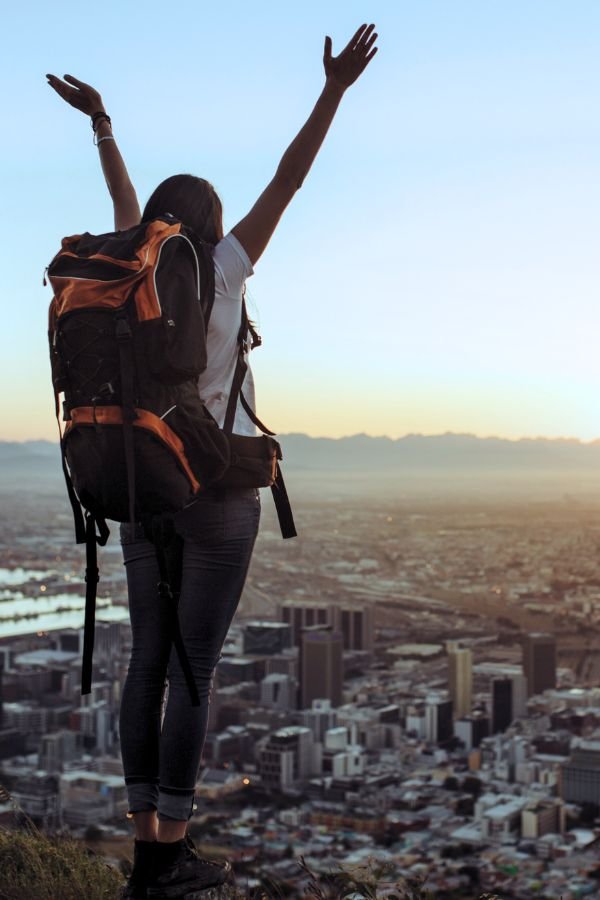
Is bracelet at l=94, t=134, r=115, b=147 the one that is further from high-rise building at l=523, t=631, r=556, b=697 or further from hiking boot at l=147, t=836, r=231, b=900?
high-rise building at l=523, t=631, r=556, b=697

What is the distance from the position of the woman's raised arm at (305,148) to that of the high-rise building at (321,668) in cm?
1577

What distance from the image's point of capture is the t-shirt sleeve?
1550 mm

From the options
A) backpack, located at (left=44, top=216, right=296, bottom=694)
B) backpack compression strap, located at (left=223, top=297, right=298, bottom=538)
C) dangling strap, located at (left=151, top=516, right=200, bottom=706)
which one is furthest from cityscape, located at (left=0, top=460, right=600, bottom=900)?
backpack, located at (left=44, top=216, right=296, bottom=694)

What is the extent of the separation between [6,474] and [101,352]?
113ft

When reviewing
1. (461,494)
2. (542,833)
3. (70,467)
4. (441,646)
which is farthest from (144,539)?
(461,494)

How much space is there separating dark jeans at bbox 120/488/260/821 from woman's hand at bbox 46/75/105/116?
79 centimetres

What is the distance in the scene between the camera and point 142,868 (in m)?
1.64

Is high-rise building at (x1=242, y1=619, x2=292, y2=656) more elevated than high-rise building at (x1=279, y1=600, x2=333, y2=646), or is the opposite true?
high-rise building at (x1=279, y1=600, x2=333, y2=646)

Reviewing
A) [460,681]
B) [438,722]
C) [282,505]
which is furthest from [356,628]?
[282,505]

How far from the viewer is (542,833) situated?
1018 cm

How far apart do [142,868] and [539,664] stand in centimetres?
1552

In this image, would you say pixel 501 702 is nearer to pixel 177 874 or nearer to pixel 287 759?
pixel 287 759

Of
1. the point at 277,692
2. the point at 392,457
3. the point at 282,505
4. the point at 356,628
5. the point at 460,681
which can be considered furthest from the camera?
the point at 392,457

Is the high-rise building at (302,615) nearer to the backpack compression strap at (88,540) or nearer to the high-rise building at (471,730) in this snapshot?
the high-rise building at (471,730)
